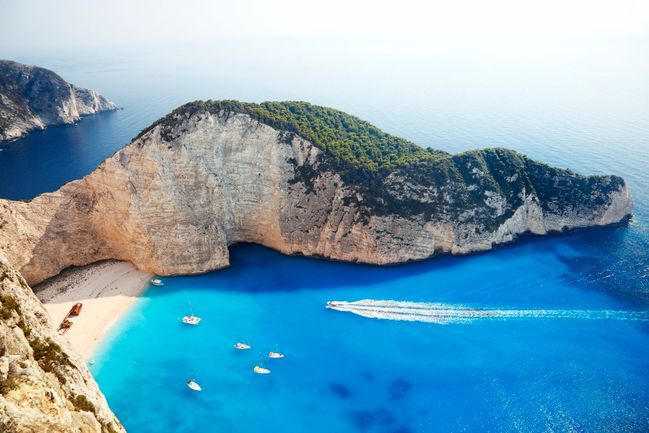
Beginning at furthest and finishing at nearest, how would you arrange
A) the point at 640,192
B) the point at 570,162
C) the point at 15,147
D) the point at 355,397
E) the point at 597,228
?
the point at 15,147
the point at 570,162
the point at 640,192
the point at 597,228
the point at 355,397

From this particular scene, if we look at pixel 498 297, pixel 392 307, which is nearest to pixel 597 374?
pixel 498 297

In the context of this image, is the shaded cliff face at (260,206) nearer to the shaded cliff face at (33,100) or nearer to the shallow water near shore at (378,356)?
the shallow water near shore at (378,356)

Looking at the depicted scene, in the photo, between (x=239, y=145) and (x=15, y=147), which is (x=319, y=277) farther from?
(x=15, y=147)

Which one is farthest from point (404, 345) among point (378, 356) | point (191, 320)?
point (191, 320)

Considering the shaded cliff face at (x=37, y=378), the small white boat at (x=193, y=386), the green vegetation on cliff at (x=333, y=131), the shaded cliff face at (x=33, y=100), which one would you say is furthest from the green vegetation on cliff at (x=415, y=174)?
the shaded cliff face at (x=33, y=100)

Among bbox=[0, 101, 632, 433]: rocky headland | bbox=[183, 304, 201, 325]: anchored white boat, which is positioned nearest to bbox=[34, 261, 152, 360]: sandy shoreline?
bbox=[0, 101, 632, 433]: rocky headland

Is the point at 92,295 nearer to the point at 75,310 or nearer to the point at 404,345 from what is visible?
the point at 75,310
